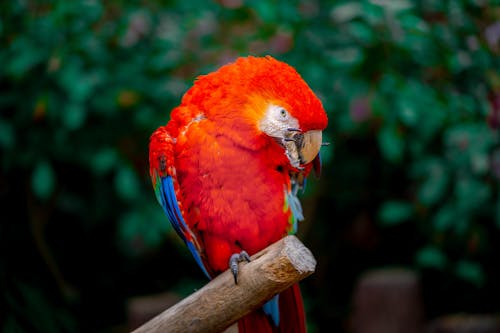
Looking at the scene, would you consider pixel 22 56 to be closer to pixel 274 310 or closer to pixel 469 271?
pixel 274 310

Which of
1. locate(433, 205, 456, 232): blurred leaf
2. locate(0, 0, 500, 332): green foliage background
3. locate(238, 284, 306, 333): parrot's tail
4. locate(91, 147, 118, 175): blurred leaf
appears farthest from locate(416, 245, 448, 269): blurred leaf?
locate(91, 147, 118, 175): blurred leaf

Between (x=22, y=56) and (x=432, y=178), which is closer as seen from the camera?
(x=22, y=56)

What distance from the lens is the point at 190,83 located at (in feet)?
6.07

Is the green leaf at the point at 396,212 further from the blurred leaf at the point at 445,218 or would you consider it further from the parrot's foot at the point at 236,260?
the parrot's foot at the point at 236,260

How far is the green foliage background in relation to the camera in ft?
5.74

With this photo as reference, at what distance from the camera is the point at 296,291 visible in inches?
48.9

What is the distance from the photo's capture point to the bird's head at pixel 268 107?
3.45 feet

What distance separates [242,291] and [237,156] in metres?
0.25

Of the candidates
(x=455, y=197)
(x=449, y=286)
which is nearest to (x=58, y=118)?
(x=455, y=197)

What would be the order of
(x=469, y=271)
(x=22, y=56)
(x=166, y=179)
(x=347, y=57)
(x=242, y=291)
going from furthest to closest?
(x=469, y=271) < (x=347, y=57) < (x=22, y=56) < (x=166, y=179) < (x=242, y=291)

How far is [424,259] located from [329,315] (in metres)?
0.74

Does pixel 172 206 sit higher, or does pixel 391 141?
pixel 172 206

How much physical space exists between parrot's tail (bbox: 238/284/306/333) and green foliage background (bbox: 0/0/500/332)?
0.52 metres

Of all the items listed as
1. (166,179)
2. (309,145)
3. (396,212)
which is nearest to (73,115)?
(166,179)
